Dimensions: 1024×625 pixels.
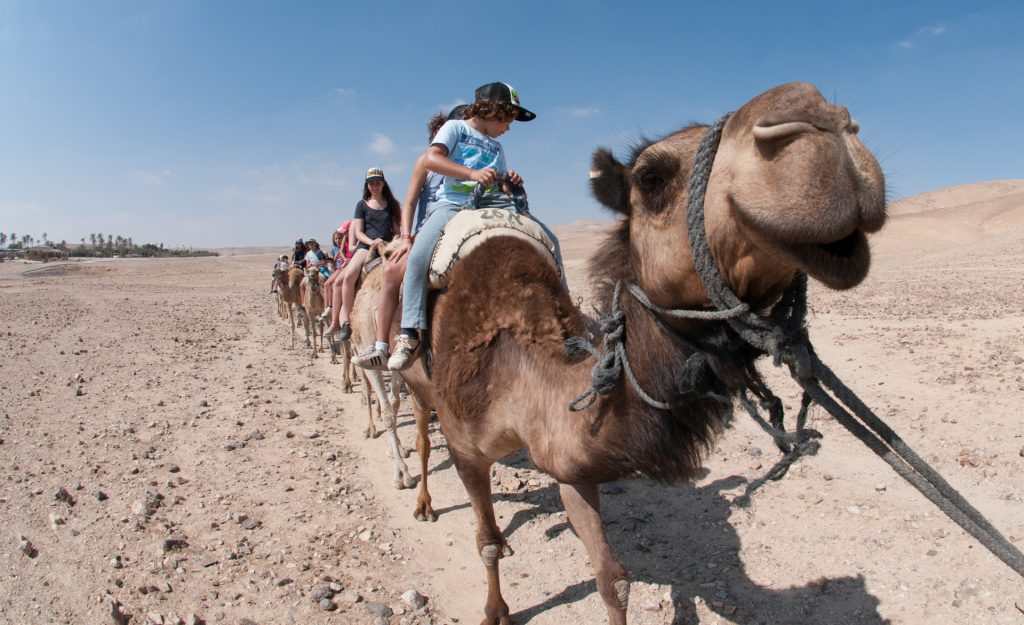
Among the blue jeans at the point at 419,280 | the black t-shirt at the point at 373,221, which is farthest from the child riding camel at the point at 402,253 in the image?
the black t-shirt at the point at 373,221

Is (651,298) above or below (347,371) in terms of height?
above

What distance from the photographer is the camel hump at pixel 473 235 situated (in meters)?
3.35

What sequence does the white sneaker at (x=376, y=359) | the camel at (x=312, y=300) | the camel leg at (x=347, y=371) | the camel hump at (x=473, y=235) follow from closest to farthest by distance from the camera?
the camel hump at (x=473, y=235) → the white sneaker at (x=376, y=359) → the camel leg at (x=347, y=371) → the camel at (x=312, y=300)

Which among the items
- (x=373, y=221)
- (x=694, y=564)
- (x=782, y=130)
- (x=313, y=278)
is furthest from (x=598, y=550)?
(x=313, y=278)

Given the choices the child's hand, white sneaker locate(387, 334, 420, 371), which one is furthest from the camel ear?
white sneaker locate(387, 334, 420, 371)

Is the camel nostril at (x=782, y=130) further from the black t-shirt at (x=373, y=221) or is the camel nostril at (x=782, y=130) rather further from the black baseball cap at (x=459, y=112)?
the black t-shirt at (x=373, y=221)

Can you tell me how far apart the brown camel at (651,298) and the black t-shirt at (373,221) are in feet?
A: 14.5

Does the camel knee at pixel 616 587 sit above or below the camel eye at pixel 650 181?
below

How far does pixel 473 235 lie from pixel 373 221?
4.54 metres

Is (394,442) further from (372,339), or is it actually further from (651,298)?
(651,298)

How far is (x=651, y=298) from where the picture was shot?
193 cm

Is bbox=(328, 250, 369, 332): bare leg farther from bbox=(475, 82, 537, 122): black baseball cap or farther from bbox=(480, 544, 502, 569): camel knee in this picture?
bbox=(480, 544, 502, 569): camel knee

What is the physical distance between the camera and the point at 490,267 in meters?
3.18

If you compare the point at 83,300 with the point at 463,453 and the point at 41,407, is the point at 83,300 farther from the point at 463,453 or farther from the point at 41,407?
the point at 463,453
